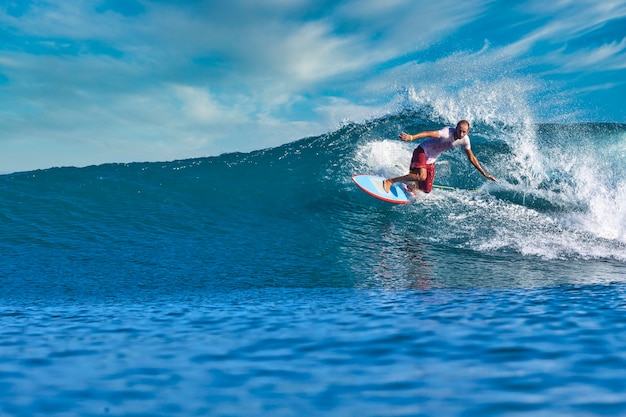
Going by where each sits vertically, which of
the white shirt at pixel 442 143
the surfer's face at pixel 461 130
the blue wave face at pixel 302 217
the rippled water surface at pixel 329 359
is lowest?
the rippled water surface at pixel 329 359

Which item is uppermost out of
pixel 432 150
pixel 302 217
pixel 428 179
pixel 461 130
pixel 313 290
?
pixel 461 130

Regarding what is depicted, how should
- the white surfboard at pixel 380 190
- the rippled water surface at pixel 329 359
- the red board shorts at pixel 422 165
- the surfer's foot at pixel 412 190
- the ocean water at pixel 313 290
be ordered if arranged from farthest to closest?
the surfer's foot at pixel 412 190, the white surfboard at pixel 380 190, the red board shorts at pixel 422 165, the ocean water at pixel 313 290, the rippled water surface at pixel 329 359

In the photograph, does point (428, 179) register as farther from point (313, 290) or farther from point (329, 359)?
point (329, 359)

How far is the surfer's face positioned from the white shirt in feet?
0.29

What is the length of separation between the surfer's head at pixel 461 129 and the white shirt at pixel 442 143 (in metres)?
0.08

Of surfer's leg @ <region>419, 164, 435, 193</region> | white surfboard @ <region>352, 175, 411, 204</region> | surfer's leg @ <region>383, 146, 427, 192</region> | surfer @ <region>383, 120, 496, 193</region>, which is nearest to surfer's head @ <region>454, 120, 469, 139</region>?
surfer @ <region>383, 120, 496, 193</region>

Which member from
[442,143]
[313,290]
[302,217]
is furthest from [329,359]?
[442,143]

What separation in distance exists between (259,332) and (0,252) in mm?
6080

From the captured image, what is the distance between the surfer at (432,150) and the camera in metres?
9.62

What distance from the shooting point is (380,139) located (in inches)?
599

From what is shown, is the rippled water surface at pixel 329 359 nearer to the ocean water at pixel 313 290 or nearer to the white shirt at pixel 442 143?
the ocean water at pixel 313 290

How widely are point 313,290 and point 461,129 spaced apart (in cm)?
565

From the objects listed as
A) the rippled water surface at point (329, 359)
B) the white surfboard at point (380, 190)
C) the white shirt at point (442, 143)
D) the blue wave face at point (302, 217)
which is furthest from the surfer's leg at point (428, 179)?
the rippled water surface at point (329, 359)

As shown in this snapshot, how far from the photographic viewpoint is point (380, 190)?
10727mm
